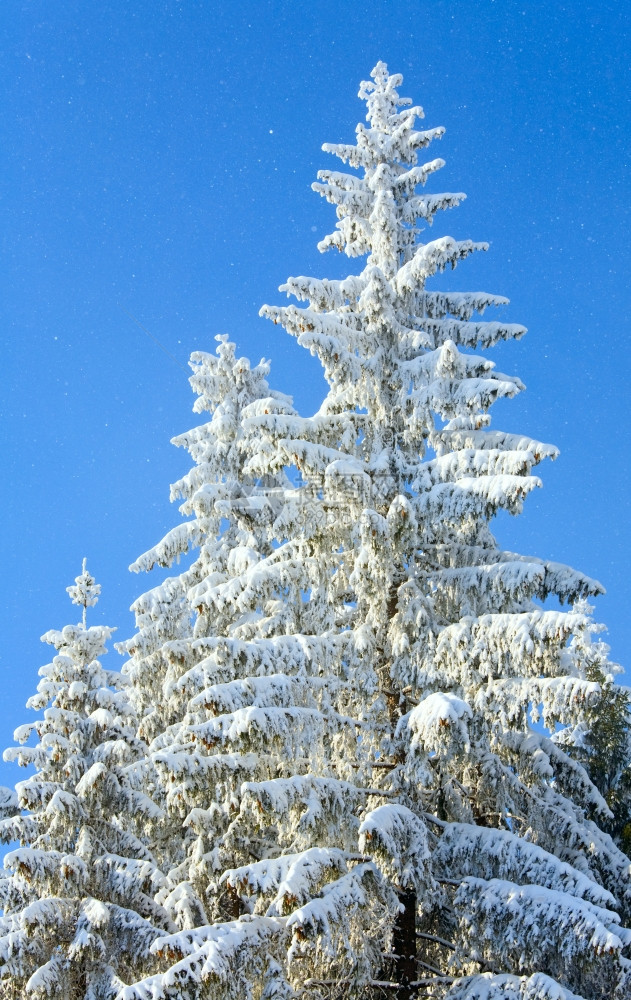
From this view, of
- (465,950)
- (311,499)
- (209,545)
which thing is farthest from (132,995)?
(209,545)

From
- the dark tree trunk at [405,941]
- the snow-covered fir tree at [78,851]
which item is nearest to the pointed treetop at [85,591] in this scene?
the snow-covered fir tree at [78,851]

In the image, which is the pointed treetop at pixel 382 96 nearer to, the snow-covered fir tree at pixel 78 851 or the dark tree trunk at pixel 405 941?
the snow-covered fir tree at pixel 78 851

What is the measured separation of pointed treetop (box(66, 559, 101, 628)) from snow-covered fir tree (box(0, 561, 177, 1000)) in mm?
1498

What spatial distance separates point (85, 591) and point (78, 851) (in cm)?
536

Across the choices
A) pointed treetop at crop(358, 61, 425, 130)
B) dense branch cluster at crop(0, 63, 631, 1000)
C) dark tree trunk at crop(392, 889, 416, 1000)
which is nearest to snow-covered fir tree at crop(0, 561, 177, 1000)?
dense branch cluster at crop(0, 63, 631, 1000)

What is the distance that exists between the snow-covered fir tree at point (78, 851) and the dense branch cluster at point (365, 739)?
5 centimetres

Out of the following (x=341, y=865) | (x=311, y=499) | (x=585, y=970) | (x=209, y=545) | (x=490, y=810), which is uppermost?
(x=209, y=545)

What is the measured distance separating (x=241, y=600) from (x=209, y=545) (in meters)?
5.77

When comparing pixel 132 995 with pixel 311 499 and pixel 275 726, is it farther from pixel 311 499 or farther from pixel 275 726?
pixel 311 499

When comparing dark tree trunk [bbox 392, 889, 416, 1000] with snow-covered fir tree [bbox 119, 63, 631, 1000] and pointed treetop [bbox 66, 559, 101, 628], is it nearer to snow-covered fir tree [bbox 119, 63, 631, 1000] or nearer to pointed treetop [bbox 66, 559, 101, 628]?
snow-covered fir tree [bbox 119, 63, 631, 1000]

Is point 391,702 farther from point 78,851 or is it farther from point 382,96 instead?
point 382,96

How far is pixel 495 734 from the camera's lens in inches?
484

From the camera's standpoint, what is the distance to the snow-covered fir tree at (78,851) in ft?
42.1

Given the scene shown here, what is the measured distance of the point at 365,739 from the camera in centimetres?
1204
